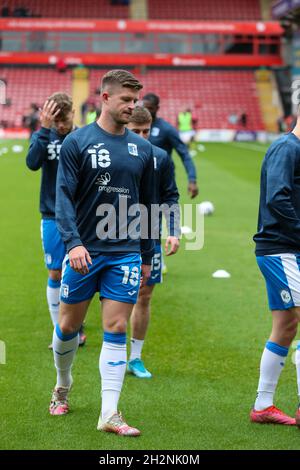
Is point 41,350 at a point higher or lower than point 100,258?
lower

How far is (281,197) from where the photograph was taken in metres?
5.41

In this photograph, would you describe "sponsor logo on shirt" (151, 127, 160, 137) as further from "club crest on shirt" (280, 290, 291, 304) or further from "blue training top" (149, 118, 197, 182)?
"club crest on shirt" (280, 290, 291, 304)

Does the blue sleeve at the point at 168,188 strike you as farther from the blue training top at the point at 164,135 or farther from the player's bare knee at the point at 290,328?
the blue training top at the point at 164,135

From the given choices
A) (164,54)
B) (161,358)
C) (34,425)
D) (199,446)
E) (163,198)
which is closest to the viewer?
(199,446)

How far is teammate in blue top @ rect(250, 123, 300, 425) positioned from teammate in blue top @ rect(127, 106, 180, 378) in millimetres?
1165

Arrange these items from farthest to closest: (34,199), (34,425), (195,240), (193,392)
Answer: (34,199) < (195,240) < (193,392) < (34,425)

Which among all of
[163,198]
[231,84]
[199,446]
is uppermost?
[163,198]

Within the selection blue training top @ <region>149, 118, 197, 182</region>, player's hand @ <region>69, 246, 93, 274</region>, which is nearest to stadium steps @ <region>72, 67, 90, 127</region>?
blue training top @ <region>149, 118, 197, 182</region>

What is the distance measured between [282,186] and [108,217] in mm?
1131

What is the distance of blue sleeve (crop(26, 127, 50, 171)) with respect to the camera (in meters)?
7.22

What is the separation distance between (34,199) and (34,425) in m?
15.2

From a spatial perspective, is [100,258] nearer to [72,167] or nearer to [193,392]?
[72,167]
